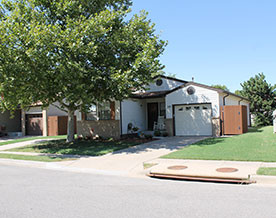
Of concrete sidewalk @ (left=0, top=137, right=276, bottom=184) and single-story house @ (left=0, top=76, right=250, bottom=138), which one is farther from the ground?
single-story house @ (left=0, top=76, right=250, bottom=138)

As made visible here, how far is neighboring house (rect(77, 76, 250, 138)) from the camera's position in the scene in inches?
696

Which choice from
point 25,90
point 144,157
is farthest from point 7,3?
point 144,157

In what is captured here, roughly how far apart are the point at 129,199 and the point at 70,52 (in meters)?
8.80

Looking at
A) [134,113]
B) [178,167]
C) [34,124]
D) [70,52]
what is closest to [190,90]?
[134,113]

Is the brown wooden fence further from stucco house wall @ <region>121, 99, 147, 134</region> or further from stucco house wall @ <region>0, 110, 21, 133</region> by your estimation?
stucco house wall @ <region>0, 110, 21, 133</region>

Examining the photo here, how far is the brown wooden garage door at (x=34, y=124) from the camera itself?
25422 mm

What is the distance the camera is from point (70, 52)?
41.6 feet

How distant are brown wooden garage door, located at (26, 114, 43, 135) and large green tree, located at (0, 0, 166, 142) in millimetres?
11180

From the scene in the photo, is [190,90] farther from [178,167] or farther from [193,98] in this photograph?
[178,167]

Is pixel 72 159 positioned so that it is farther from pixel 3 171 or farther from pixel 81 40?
pixel 81 40

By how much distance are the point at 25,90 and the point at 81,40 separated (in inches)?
154

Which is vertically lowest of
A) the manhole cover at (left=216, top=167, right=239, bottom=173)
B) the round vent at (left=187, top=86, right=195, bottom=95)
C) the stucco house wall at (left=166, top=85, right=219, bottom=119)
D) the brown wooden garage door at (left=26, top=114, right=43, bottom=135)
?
the manhole cover at (left=216, top=167, right=239, bottom=173)

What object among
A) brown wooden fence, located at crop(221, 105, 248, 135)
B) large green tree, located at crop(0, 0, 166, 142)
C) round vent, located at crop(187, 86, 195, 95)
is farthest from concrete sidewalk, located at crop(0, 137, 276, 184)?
round vent, located at crop(187, 86, 195, 95)

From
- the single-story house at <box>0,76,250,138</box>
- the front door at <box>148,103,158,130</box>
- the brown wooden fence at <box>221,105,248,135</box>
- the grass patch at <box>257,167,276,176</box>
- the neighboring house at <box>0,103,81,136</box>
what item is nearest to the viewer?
the grass patch at <box>257,167,276,176</box>
